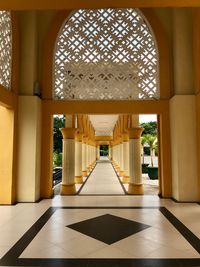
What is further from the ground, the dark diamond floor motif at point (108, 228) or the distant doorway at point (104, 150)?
the distant doorway at point (104, 150)

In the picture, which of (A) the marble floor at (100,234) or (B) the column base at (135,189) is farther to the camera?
(B) the column base at (135,189)

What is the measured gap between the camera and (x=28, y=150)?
4.98 metres

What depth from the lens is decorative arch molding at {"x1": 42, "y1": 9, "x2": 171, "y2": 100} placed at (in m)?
5.46

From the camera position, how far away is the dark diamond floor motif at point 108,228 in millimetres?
2930

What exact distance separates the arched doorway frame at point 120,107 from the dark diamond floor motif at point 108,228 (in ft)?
6.89

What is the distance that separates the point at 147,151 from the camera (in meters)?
30.5

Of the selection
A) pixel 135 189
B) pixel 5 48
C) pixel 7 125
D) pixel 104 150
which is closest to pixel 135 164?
pixel 135 189

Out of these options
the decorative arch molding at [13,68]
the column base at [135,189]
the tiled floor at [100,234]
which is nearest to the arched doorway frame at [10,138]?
the decorative arch molding at [13,68]

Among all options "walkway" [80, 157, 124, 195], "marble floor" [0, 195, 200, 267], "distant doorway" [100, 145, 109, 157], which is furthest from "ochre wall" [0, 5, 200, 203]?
"distant doorway" [100, 145, 109, 157]

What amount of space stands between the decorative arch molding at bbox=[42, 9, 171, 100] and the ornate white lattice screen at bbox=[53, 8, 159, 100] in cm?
12

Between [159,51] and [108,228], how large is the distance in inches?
173

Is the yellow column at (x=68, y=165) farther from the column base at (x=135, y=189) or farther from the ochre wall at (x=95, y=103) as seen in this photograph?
the column base at (x=135, y=189)

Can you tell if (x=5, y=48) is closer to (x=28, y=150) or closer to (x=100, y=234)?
(x=28, y=150)

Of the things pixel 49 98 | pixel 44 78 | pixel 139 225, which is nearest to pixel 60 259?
pixel 139 225
